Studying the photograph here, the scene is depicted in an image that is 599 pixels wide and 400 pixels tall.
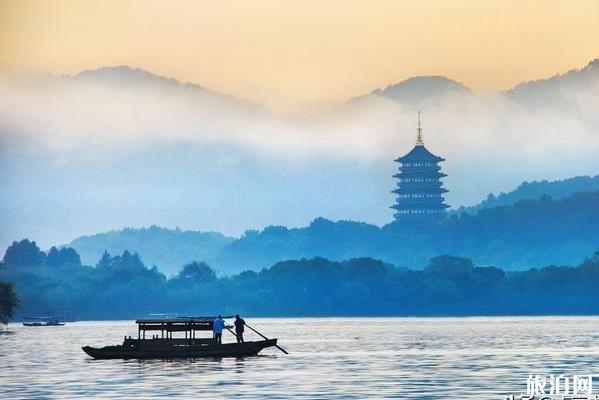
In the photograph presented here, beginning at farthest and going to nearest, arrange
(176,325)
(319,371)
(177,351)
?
(176,325) → (177,351) → (319,371)

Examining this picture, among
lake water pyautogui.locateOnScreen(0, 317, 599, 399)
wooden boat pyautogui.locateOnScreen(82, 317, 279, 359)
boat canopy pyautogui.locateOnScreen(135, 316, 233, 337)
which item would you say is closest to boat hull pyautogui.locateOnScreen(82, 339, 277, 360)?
wooden boat pyautogui.locateOnScreen(82, 317, 279, 359)

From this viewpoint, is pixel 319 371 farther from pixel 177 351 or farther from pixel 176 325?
pixel 176 325

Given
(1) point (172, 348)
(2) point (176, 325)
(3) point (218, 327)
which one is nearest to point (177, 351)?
(1) point (172, 348)

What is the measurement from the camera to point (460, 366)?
281 feet

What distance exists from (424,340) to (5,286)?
3872 centimetres

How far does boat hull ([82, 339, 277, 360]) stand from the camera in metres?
90.5

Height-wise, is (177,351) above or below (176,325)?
below

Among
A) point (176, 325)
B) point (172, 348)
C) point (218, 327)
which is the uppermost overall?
point (176, 325)

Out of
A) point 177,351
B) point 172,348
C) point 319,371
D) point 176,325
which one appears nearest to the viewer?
point 319,371

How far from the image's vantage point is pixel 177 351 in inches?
3585

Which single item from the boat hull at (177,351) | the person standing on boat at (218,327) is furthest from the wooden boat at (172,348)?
the person standing on boat at (218,327)

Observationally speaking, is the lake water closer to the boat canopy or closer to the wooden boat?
the wooden boat

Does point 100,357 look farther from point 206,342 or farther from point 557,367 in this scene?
point 557,367

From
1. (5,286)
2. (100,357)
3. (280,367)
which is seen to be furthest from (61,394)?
(5,286)
